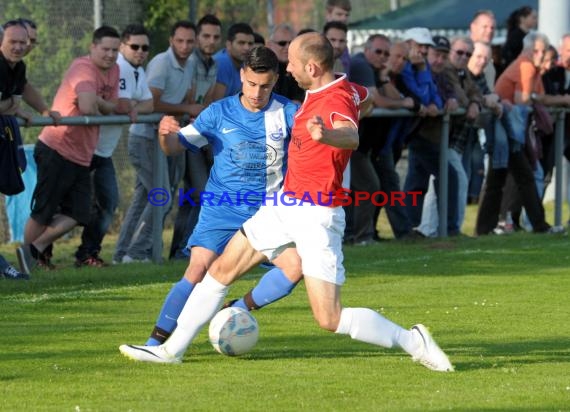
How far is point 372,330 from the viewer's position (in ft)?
26.2

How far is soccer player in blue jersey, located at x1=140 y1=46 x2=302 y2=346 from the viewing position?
876cm

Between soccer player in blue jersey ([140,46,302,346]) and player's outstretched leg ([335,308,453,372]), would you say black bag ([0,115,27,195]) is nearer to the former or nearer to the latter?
soccer player in blue jersey ([140,46,302,346])

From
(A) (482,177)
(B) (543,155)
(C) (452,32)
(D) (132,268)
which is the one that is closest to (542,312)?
(D) (132,268)

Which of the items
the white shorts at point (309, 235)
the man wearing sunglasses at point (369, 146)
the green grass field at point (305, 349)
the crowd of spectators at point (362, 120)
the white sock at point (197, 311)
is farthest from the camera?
the man wearing sunglasses at point (369, 146)

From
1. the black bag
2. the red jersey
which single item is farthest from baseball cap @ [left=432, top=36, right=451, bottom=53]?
the red jersey

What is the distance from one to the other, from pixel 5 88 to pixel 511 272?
4.73 m

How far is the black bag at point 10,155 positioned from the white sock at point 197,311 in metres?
4.10

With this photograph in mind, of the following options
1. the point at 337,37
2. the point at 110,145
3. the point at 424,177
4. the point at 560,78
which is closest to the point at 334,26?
the point at 337,37

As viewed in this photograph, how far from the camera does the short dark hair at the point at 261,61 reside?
8609mm

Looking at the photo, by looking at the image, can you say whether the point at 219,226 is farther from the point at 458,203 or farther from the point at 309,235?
the point at 458,203

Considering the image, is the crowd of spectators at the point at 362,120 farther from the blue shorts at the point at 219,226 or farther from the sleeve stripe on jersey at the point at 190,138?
the blue shorts at the point at 219,226

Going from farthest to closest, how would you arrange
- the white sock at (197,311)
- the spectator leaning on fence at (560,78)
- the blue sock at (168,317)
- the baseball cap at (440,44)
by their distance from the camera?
the spectator leaning on fence at (560,78), the baseball cap at (440,44), the blue sock at (168,317), the white sock at (197,311)

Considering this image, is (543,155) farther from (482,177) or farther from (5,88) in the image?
(5,88)

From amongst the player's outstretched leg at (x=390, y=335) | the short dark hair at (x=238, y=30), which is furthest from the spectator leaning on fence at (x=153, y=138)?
the player's outstretched leg at (x=390, y=335)
